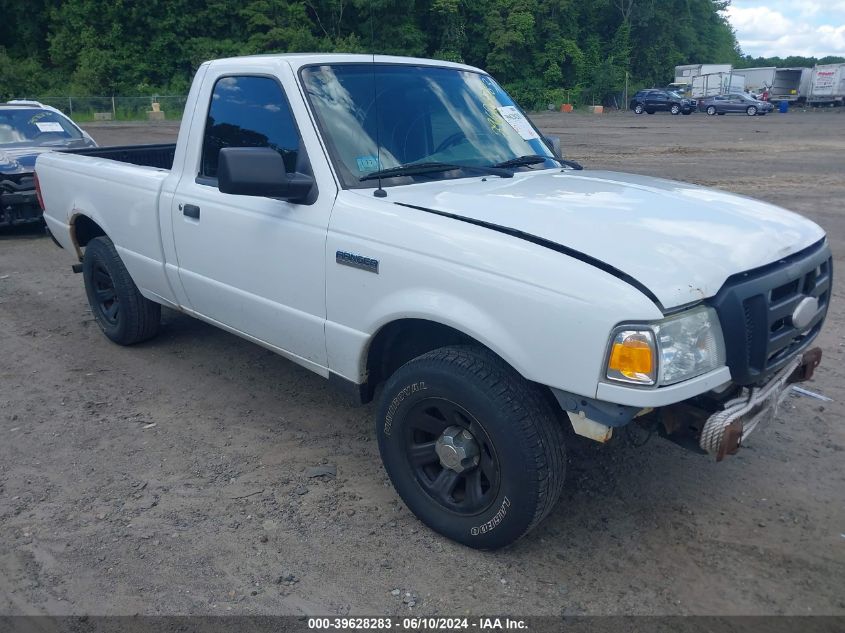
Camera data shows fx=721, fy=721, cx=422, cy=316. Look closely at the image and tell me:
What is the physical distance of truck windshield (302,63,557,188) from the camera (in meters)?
3.54

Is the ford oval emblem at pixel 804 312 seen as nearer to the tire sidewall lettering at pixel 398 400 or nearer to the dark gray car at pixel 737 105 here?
the tire sidewall lettering at pixel 398 400

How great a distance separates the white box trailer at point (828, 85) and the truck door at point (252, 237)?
54020mm

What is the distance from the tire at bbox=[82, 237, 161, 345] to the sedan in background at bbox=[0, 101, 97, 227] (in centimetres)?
473

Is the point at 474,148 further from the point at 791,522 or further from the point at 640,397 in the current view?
the point at 791,522

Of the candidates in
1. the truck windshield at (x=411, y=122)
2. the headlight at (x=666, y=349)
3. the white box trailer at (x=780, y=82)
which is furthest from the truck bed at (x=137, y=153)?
the white box trailer at (x=780, y=82)

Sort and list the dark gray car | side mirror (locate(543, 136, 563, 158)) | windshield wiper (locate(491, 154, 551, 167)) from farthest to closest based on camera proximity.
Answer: the dark gray car → side mirror (locate(543, 136, 563, 158)) → windshield wiper (locate(491, 154, 551, 167))

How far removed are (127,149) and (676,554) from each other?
5490mm

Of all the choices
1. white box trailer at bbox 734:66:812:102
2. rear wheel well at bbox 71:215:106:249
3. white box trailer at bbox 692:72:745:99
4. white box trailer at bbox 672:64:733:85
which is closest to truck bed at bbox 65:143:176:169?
rear wheel well at bbox 71:215:106:249

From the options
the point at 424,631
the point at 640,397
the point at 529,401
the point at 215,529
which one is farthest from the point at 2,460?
the point at 640,397

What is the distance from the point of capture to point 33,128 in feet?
34.1

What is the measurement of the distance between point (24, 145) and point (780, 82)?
184ft

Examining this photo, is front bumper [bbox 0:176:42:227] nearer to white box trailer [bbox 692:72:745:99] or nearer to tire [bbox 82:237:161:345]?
tire [bbox 82:237:161:345]

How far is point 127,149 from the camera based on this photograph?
632cm

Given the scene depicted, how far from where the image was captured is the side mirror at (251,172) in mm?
3098
